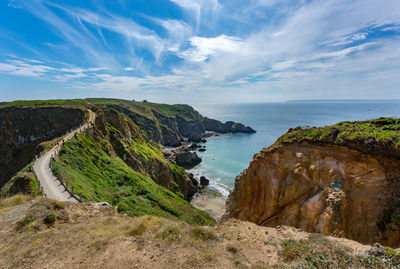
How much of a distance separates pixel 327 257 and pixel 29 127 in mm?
66551

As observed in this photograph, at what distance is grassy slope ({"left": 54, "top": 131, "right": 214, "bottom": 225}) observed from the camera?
78.3 ft

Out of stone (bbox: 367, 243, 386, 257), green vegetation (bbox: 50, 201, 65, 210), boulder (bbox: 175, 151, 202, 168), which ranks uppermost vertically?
stone (bbox: 367, 243, 386, 257)

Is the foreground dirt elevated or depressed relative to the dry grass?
elevated

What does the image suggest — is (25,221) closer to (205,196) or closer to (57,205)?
(57,205)

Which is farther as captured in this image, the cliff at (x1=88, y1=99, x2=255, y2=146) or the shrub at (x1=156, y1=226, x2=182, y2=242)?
the cliff at (x1=88, y1=99, x2=255, y2=146)

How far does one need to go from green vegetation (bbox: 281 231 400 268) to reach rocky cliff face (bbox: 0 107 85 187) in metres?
53.9

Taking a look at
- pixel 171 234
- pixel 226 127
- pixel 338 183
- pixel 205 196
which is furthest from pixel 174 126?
pixel 171 234

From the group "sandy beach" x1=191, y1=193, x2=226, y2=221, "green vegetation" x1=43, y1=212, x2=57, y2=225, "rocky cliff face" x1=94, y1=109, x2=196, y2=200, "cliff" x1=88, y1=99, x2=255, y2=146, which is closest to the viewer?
"green vegetation" x1=43, y1=212, x2=57, y2=225

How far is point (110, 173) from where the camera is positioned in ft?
107

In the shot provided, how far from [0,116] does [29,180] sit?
184ft

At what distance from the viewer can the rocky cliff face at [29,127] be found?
44531mm

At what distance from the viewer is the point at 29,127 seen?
4947 cm

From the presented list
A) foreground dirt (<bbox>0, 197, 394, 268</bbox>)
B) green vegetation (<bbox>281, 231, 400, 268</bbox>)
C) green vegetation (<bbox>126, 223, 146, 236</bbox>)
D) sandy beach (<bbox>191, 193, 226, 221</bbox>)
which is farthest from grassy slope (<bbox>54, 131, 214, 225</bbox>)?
green vegetation (<bbox>281, 231, 400, 268</bbox>)

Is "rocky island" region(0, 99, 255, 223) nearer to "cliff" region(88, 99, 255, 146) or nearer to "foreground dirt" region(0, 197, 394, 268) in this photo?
"foreground dirt" region(0, 197, 394, 268)
